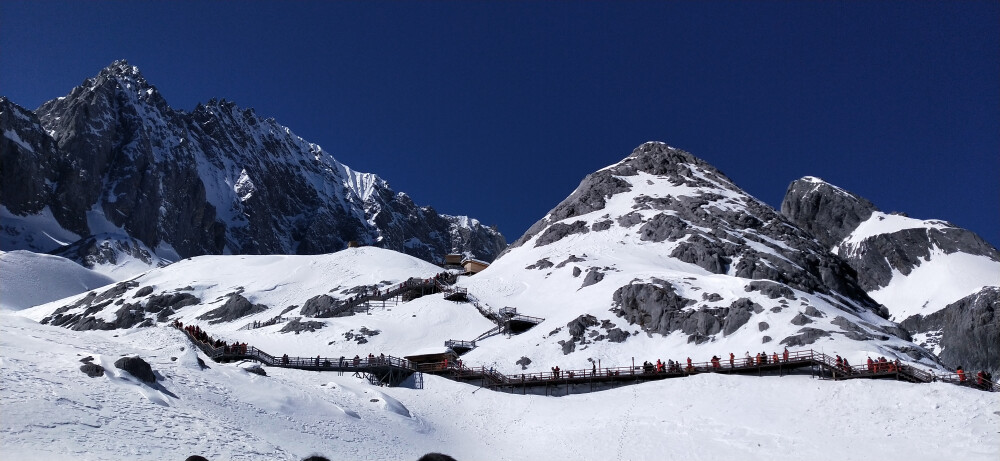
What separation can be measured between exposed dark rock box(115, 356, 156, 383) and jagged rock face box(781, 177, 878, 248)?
164 m

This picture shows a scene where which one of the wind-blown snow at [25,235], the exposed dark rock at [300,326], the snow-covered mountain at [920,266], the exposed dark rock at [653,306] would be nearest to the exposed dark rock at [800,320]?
the exposed dark rock at [653,306]

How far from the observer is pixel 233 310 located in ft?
327

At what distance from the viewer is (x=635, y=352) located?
67.9 m

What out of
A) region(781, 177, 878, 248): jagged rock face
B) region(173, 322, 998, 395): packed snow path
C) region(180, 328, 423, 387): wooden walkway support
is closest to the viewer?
region(173, 322, 998, 395): packed snow path

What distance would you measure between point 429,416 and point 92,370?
888 inches

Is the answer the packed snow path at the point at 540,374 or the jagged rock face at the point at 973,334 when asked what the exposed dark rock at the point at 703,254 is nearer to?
the packed snow path at the point at 540,374

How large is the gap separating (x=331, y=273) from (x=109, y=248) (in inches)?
3855

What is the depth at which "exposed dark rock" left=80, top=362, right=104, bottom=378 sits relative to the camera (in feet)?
113

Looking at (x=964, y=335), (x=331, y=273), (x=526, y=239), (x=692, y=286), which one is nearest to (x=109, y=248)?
(x=331, y=273)

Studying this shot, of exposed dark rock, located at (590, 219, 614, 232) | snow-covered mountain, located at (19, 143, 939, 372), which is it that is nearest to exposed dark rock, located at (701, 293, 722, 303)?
snow-covered mountain, located at (19, 143, 939, 372)

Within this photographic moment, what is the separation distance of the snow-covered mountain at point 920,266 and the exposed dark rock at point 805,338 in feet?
203

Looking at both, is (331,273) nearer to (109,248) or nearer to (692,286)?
(692,286)

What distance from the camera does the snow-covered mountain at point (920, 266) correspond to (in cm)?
11475

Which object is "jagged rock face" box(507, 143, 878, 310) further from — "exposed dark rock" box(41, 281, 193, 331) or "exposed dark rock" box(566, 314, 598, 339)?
"exposed dark rock" box(41, 281, 193, 331)
